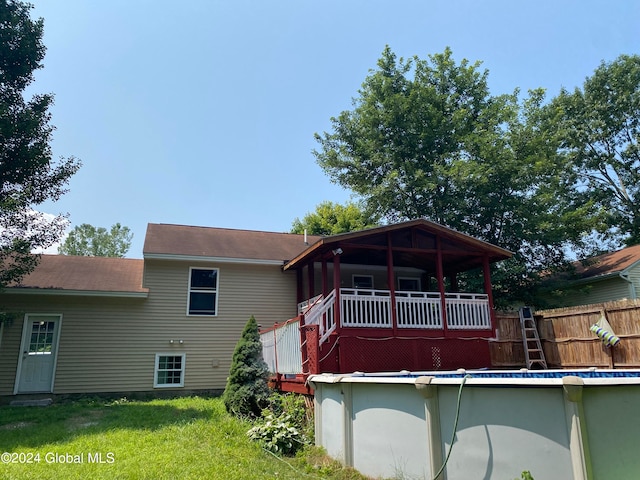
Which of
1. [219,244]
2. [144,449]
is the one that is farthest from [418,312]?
[219,244]

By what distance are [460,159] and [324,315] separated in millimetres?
A: 10800

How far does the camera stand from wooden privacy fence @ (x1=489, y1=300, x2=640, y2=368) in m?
9.63

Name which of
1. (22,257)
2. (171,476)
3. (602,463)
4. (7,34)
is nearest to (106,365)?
(22,257)

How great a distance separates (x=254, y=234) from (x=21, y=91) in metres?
8.14

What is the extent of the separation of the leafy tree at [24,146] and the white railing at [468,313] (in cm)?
1008

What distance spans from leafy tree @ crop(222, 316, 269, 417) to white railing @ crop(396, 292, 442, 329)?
3491 millimetres

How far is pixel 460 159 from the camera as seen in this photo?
17.1 m

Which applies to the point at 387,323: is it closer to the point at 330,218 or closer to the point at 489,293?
the point at 489,293

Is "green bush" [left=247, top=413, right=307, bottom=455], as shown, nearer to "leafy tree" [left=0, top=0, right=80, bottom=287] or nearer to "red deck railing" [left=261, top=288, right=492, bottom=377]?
"red deck railing" [left=261, top=288, right=492, bottom=377]

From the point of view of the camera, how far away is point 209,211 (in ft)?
75.9

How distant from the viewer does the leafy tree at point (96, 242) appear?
3748cm

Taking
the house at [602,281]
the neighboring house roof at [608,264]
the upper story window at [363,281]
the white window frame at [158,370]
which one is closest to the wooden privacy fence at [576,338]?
the upper story window at [363,281]

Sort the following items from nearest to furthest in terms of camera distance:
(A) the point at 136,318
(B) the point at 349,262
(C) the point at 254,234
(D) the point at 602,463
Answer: (D) the point at 602,463
(A) the point at 136,318
(B) the point at 349,262
(C) the point at 254,234

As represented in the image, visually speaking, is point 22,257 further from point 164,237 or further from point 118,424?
point 118,424
